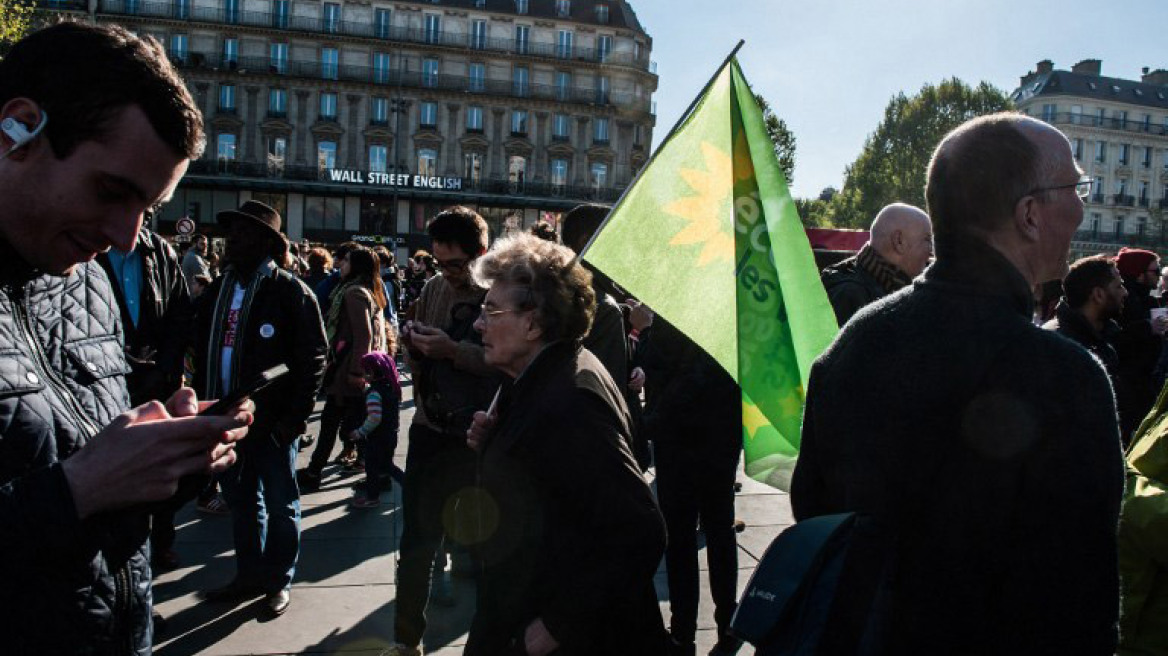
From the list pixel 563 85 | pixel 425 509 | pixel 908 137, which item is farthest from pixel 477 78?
pixel 425 509

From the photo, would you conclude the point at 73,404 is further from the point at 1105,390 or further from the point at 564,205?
the point at 564,205

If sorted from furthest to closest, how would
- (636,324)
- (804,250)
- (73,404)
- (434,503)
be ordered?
1. (636,324)
2. (434,503)
3. (804,250)
4. (73,404)

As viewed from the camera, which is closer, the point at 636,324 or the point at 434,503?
the point at 434,503

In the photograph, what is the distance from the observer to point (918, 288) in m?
1.71

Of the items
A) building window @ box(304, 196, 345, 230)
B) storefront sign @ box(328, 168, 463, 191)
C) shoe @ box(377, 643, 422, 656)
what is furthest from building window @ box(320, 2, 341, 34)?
shoe @ box(377, 643, 422, 656)

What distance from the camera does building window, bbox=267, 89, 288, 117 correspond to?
147 feet

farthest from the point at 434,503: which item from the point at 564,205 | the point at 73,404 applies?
the point at 564,205

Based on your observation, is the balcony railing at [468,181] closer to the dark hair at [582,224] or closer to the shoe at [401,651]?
the dark hair at [582,224]

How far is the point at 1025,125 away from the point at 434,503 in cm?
267

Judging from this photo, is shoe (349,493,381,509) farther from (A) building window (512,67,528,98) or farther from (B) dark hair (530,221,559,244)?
(A) building window (512,67,528,98)

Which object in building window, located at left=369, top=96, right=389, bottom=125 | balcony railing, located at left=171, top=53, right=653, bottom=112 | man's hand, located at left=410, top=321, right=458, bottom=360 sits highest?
balcony railing, located at left=171, top=53, right=653, bottom=112

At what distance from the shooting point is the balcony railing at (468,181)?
4388 cm

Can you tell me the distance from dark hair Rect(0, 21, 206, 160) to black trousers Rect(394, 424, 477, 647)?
2.30 metres

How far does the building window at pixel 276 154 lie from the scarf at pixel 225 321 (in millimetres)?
43273
